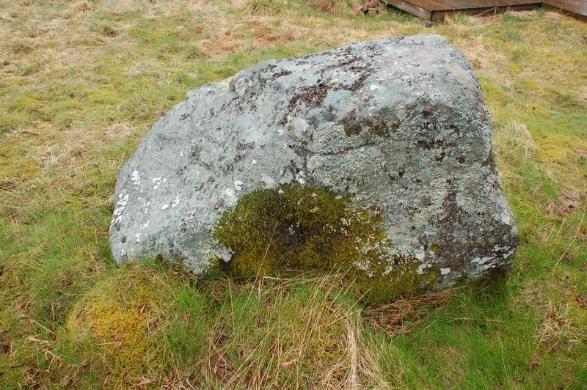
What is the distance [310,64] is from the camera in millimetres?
4219

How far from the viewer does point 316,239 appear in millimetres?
3811

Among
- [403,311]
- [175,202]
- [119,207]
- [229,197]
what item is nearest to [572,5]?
[403,311]

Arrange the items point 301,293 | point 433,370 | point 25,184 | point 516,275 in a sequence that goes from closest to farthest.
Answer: point 433,370, point 301,293, point 516,275, point 25,184

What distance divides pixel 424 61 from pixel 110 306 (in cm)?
311

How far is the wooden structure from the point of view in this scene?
1253cm

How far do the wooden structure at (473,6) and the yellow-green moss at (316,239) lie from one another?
10462 millimetres

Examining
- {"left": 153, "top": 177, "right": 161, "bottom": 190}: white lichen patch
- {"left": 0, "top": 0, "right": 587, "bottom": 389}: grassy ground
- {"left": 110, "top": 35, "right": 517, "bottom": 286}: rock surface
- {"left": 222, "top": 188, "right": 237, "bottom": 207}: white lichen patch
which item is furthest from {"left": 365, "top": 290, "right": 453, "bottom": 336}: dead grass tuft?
{"left": 153, "top": 177, "right": 161, "bottom": 190}: white lichen patch

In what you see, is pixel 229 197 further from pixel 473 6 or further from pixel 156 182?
pixel 473 6

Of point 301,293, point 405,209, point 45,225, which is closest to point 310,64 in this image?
point 405,209

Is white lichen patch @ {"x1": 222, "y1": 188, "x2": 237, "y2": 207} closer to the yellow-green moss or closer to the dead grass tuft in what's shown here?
the yellow-green moss

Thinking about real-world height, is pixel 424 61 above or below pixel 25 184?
above

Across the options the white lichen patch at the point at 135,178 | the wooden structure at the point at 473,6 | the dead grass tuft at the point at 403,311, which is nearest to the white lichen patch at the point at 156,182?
the white lichen patch at the point at 135,178

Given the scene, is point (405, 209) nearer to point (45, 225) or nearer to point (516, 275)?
point (516, 275)

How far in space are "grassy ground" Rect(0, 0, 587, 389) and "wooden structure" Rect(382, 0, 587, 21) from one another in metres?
5.30
